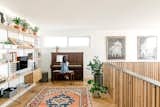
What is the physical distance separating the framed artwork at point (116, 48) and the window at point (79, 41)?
0.96 meters

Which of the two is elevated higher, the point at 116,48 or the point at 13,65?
the point at 116,48

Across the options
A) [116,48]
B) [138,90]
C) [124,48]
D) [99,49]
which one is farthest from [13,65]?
[124,48]

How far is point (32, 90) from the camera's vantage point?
607cm

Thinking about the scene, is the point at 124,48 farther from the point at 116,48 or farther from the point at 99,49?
the point at 99,49

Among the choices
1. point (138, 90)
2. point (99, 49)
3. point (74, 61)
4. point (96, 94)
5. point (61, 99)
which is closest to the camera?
point (138, 90)

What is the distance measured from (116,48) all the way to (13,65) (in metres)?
4.81

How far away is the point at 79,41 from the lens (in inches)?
333

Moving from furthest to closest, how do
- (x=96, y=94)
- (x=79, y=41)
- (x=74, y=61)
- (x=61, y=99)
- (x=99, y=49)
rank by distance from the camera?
(x=79, y=41) → (x=99, y=49) → (x=74, y=61) → (x=96, y=94) → (x=61, y=99)

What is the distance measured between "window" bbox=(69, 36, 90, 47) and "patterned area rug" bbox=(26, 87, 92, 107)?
120 inches

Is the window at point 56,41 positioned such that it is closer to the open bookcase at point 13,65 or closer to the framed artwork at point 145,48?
the open bookcase at point 13,65

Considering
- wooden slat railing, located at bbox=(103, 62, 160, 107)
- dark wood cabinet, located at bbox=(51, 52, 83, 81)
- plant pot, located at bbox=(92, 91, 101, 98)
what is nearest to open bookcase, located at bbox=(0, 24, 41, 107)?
dark wood cabinet, located at bbox=(51, 52, 83, 81)

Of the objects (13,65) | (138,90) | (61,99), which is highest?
(13,65)

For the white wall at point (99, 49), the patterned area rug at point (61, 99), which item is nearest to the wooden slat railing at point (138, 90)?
the patterned area rug at point (61, 99)

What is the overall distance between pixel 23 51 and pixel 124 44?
4.52 m
